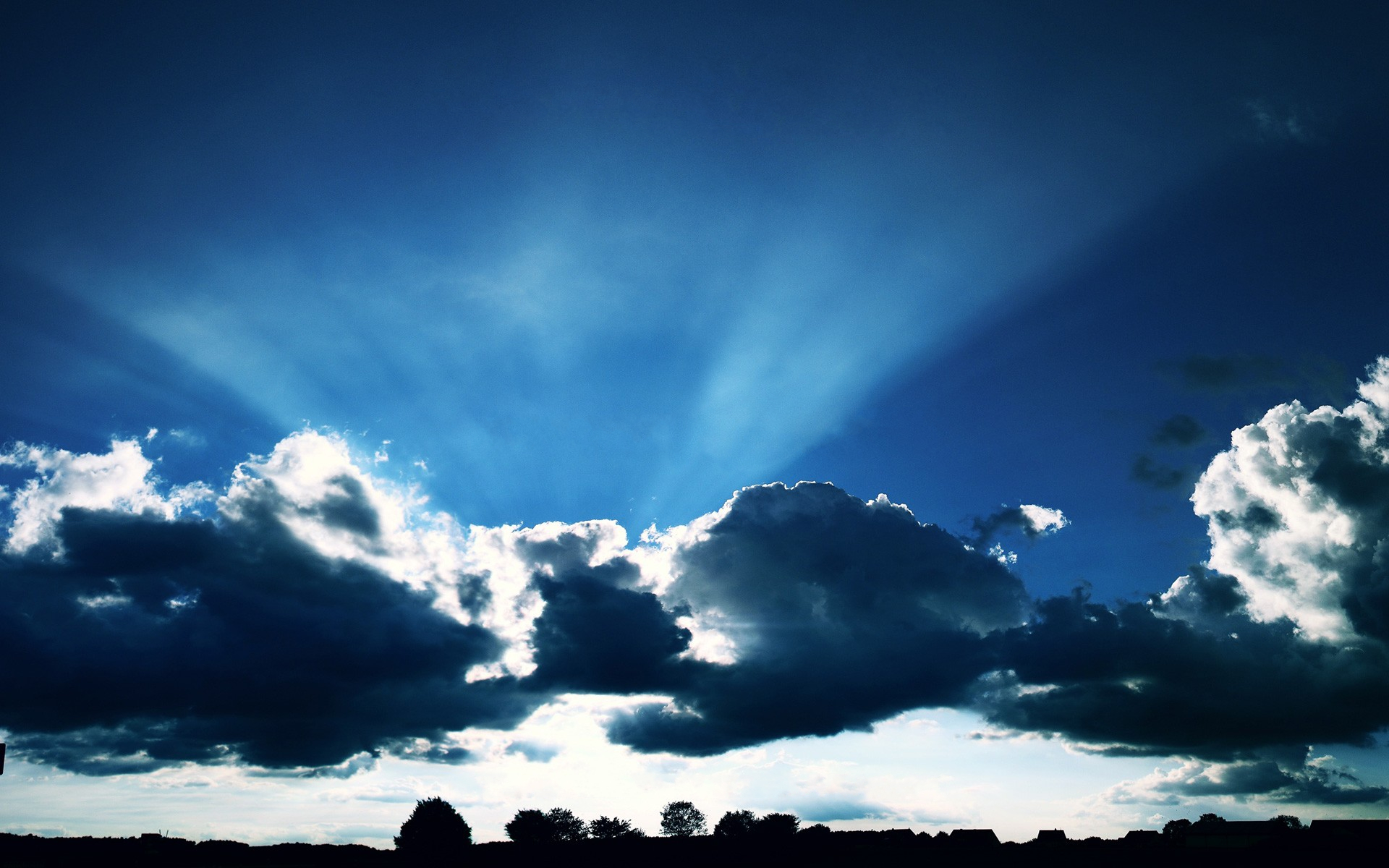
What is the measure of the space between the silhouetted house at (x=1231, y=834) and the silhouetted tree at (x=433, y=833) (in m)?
133

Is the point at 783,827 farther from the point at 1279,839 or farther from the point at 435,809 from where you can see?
the point at 1279,839

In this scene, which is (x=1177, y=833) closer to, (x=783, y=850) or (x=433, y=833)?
(x=783, y=850)

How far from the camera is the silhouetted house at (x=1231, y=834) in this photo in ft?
347

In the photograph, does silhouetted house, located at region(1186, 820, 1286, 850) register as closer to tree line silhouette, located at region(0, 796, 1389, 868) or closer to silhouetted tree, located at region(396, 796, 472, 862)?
tree line silhouette, located at region(0, 796, 1389, 868)

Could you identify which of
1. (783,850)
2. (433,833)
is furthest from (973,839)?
(433,833)

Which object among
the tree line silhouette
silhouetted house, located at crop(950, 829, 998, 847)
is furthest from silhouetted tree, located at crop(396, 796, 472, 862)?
silhouetted house, located at crop(950, 829, 998, 847)

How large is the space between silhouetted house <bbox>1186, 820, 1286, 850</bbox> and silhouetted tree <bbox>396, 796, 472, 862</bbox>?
133 meters

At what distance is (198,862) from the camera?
144 meters

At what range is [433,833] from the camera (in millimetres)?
180875

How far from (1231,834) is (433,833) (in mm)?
149695

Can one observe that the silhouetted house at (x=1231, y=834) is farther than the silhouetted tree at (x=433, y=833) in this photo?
No

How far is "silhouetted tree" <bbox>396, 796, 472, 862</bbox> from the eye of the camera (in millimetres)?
175125

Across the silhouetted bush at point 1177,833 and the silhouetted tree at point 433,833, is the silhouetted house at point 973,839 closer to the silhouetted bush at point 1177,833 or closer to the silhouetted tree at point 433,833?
the silhouetted bush at point 1177,833

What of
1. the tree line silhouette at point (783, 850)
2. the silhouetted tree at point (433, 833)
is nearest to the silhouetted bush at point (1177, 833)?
the tree line silhouette at point (783, 850)
